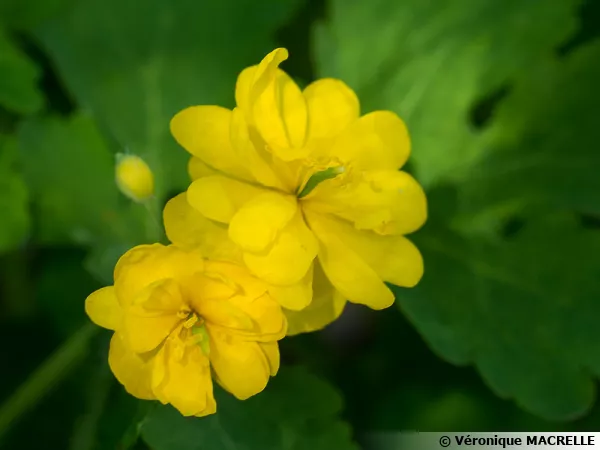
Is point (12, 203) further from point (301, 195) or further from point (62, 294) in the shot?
point (301, 195)

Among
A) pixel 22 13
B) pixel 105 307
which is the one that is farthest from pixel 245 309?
pixel 22 13

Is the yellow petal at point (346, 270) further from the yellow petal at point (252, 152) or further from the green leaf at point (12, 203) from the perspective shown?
the green leaf at point (12, 203)

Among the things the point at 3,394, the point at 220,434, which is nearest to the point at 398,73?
the point at 220,434

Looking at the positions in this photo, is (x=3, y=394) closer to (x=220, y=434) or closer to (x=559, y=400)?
(x=220, y=434)

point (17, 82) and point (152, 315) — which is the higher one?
point (17, 82)

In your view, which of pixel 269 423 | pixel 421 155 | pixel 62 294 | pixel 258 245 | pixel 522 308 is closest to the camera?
pixel 258 245

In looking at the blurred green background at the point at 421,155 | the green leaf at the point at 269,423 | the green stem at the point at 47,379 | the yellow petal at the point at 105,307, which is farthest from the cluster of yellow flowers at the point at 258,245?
the green stem at the point at 47,379

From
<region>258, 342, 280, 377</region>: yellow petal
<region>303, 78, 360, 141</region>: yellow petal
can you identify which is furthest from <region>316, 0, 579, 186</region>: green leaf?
<region>258, 342, 280, 377</region>: yellow petal
